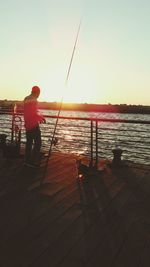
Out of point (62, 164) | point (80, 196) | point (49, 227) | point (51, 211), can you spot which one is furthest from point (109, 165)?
point (49, 227)

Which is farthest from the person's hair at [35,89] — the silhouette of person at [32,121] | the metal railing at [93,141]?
the metal railing at [93,141]

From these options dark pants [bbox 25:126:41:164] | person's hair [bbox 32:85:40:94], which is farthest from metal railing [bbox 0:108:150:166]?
person's hair [bbox 32:85:40:94]

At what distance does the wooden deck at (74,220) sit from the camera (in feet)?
11.6

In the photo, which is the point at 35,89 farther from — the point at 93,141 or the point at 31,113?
the point at 93,141

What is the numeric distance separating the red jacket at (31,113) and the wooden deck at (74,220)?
114 cm

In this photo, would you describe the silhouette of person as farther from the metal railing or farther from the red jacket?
the metal railing

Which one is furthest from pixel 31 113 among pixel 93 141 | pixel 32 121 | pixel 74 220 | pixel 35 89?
pixel 93 141

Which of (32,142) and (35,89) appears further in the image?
(32,142)

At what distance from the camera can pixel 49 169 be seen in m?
7.44

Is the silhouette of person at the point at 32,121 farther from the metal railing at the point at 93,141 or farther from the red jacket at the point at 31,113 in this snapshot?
the metal railing at the point at 93,141

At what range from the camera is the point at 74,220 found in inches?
176

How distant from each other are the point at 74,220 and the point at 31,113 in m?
3.48

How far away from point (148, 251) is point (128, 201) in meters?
1.64

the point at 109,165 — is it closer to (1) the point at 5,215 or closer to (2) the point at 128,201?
(2) the point at 128,201
